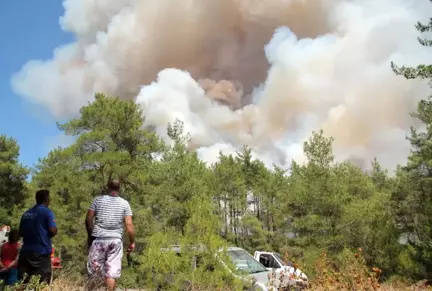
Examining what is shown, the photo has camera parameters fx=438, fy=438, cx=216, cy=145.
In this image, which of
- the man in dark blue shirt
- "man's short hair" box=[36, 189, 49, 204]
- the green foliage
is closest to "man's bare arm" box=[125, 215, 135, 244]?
the man in dark blue shirt

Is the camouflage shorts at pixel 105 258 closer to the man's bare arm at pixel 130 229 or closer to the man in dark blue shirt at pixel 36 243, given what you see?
the man's bare arm at pixel 130 229

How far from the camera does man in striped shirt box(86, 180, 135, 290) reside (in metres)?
5.80

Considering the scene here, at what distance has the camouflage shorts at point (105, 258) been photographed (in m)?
5.80

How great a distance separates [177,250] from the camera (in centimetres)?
752

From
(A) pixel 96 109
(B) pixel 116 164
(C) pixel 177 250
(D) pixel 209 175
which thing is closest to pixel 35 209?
(C) pixel 177 250

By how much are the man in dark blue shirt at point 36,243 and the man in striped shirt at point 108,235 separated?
72 cm

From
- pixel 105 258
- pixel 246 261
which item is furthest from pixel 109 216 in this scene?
pixel 246 261

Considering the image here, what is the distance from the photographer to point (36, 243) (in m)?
6.20

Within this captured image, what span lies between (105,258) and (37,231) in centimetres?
116

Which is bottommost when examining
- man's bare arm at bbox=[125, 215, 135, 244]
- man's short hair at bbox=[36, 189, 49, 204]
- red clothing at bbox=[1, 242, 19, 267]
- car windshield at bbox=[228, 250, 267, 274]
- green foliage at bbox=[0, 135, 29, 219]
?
car windshield at bbox=[228, 250, 267, 274]

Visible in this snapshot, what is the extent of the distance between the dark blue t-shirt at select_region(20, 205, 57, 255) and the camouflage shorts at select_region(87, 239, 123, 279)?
2.70 feet

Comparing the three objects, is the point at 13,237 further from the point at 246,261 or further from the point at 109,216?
the point at 246,261

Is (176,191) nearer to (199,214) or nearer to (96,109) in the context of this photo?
(96,109)

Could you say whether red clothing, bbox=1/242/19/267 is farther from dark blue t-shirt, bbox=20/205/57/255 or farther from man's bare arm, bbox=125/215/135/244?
man's bare arm, bbox=125/215/135/244
